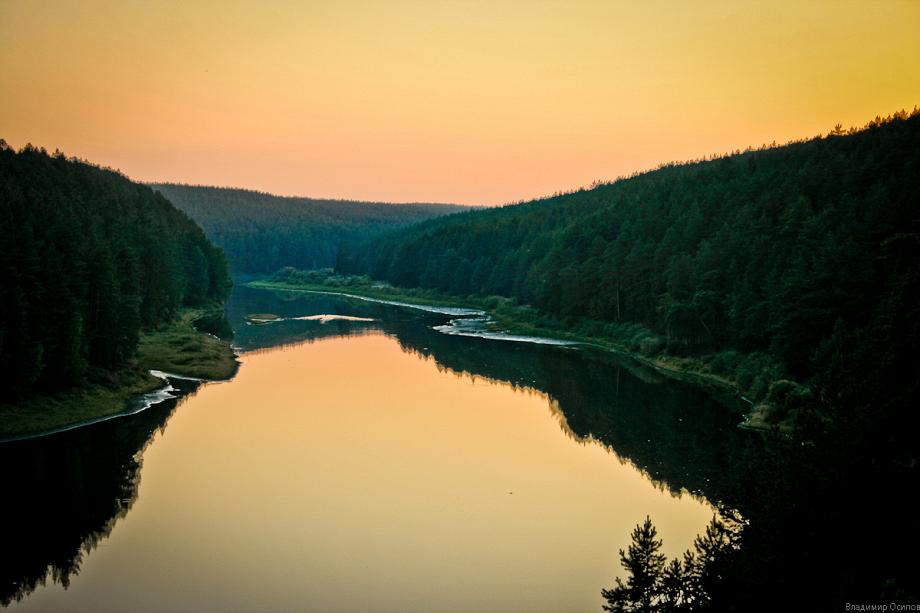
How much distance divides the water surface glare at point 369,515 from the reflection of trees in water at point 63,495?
757 mm

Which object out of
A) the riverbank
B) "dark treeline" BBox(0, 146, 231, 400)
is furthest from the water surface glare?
"dark treeline" BBox(0, 146, 231, 400)

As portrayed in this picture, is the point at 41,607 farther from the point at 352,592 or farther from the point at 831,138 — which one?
the point at 831,138

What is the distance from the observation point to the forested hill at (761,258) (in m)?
51.8

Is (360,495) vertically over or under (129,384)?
under

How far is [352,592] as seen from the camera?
2761cm

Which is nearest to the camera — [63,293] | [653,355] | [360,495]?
[360,495]

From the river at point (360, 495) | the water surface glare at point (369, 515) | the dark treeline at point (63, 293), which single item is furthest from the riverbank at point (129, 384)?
the water surface glare at point (369, 515)

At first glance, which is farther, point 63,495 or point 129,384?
point 129,384

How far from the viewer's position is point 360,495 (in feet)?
123

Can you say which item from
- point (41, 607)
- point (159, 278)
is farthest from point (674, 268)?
point (41, 607)

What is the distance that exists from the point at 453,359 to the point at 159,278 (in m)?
38.4

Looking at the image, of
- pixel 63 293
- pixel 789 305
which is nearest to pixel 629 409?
pixel 789 305

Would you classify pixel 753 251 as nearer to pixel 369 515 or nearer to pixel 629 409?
pixel 629 409

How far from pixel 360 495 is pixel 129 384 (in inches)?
1140
